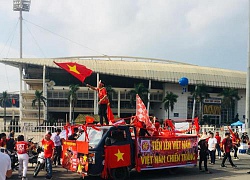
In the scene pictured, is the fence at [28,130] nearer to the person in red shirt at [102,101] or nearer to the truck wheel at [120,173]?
the person in red shirt at [102,101]

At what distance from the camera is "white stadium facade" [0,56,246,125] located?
258 ft

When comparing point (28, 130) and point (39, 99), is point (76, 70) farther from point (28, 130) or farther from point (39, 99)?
point (39, 99)

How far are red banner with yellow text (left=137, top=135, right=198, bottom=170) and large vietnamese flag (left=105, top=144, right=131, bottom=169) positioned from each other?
507 mm

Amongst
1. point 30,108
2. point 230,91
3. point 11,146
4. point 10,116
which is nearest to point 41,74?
point 30,108

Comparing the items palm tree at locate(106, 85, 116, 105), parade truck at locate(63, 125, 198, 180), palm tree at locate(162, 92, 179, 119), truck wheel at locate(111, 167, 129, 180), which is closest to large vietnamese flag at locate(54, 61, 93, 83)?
parade truck at locate(63, 125, 198, 180)

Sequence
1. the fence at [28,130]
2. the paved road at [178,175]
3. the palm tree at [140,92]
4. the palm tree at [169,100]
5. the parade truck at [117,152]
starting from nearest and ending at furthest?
the parade truck at [117,152] < the paved road at [178,175] < the fence at [28,130] < the palm tree at [140,92] < the palm tree at [169,100]

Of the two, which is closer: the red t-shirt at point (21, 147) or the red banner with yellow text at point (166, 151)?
the red t-shirt at point (21, 147)

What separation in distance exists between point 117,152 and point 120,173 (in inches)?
30.8

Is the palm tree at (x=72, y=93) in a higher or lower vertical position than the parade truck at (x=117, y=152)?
higher

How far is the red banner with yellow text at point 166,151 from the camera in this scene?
11550 mm

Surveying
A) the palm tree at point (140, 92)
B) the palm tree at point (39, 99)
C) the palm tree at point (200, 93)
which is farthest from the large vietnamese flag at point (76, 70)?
the palm tree at point (200, 93)

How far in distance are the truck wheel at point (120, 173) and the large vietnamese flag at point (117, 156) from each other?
0.19m

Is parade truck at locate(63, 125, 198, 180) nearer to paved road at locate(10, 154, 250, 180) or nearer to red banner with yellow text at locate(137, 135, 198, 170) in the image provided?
red banner with yellow text at locate(137, 135, 198, 170)

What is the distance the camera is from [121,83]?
280 ft
